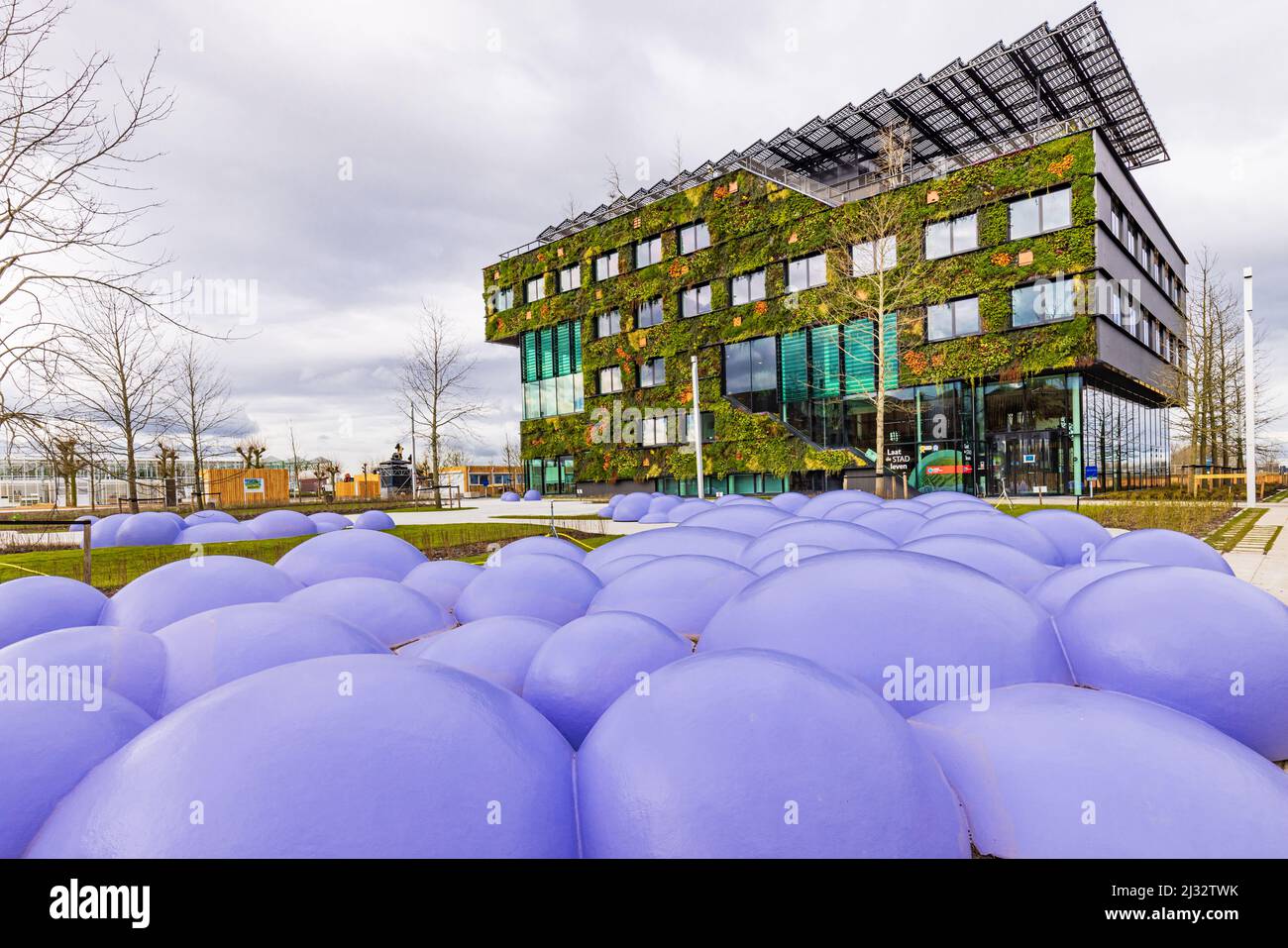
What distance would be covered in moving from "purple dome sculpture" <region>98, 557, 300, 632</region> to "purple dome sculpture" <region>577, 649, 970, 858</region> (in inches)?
155

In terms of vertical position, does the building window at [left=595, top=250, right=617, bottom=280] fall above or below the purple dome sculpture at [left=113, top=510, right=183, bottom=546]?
above

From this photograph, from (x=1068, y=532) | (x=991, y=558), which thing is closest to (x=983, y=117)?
(x=1068, y=532)

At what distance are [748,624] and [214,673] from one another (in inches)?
106

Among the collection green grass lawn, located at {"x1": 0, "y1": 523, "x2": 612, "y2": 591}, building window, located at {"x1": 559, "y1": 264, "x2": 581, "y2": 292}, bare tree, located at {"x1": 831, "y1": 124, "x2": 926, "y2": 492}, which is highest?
building window, located at {"x1": 559, "y1": 264, "x2": 581, "y2": 292}

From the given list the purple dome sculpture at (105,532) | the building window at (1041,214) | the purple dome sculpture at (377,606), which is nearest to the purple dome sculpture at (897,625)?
the purple dome sculpture at (377,606)

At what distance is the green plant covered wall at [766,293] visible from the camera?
30.4 metres

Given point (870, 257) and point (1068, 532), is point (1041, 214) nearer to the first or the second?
point (870, 257)

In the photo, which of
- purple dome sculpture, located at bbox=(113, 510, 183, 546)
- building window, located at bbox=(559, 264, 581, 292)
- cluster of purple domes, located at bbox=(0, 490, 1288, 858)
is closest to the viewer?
cluster of purple domes, located at bbox=(0, 490, 1288, 858)

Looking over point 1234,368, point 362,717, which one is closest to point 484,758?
point 362,717

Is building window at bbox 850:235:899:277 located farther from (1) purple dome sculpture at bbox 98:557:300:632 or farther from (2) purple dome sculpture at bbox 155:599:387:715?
(2) purple dome sculpture at bbox 155:599:387:715

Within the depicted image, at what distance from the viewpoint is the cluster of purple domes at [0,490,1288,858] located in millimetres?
1804

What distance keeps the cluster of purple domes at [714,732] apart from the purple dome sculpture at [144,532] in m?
14.3

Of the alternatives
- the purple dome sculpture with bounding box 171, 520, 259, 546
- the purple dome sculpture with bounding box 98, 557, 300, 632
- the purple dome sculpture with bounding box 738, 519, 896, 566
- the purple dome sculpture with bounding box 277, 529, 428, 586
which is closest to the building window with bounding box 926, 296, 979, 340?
the purple dome sculpture with bounding box 738, 519, 896, 566
